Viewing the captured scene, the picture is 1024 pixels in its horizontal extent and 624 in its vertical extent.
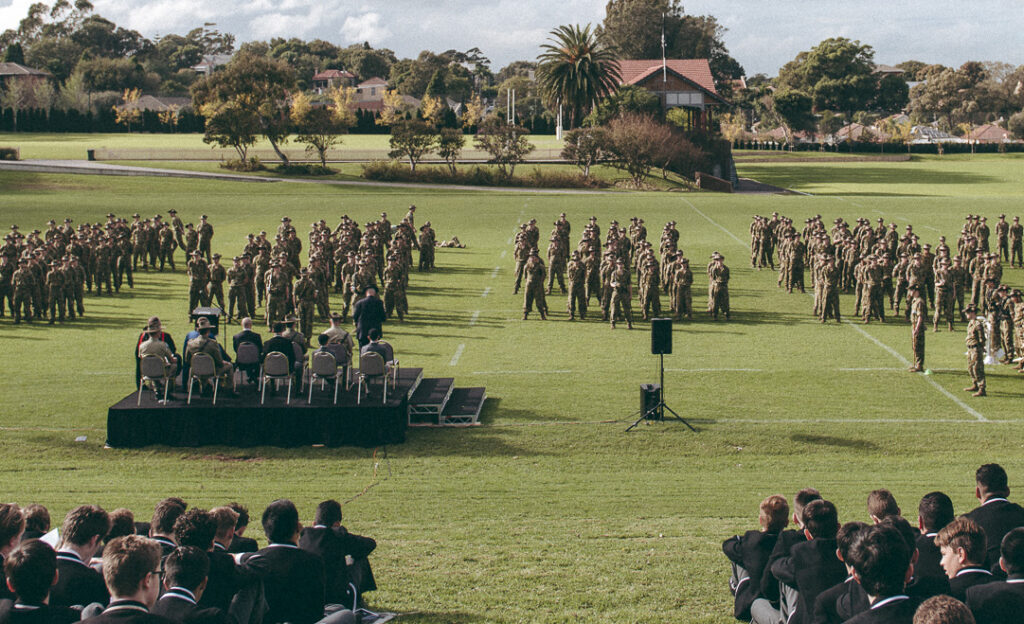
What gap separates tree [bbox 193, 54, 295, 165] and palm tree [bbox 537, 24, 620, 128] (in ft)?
73.1

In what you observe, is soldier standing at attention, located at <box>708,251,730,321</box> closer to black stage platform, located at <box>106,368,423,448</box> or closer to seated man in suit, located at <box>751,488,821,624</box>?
black stage platform, located at <box>106,368,423,448</box>

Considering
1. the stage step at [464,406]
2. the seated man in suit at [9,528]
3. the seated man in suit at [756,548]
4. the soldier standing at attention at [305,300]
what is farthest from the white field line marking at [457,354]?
the seated man in suit at [9,528]

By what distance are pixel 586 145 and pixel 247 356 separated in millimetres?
54945

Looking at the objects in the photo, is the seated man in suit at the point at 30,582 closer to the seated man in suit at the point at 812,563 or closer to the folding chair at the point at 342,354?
the seated man in suit at the point at 812,563

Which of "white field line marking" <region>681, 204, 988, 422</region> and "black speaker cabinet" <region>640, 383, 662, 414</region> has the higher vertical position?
"black speaker cabinet" <region>640, 383, 662, 414</region>

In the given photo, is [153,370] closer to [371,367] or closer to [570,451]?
[371,367]

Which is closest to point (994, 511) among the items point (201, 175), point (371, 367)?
point (371, 367)

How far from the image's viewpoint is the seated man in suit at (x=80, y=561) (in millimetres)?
5578

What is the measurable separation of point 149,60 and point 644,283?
14559 centimetres

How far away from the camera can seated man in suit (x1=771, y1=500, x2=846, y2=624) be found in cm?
616

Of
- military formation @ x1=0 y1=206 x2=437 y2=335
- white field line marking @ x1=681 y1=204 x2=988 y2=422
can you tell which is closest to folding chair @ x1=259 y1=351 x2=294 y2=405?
military formation @ x1=0 y1=206 x2=437 y2=335

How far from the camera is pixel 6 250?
24.0 m

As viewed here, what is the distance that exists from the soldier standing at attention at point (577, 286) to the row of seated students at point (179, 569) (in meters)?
17.0

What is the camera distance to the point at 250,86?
224ft
